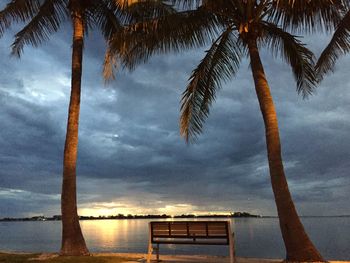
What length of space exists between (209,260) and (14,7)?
11352 millimetres

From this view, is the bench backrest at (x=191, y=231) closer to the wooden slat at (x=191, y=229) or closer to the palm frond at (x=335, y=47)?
the wooden slat at (x=191, y=229)

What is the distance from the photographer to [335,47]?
12789 millimetres

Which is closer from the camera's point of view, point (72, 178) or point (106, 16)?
point (72, 178)

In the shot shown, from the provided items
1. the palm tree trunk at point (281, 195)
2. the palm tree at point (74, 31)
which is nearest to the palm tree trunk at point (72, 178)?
the palm tree at point (74, 31)

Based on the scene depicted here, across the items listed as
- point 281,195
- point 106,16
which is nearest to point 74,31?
point 106,16

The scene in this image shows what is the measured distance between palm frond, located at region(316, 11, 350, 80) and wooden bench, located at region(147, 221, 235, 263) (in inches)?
250

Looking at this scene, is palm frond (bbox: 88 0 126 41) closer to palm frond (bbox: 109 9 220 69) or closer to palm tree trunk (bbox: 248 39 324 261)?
palm frond (bbox: 109 9 220 69)

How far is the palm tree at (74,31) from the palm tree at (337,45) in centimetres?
527

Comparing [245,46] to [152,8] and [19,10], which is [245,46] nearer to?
[152,8]

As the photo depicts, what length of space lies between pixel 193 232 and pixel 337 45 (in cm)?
718

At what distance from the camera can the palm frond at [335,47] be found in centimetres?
1203

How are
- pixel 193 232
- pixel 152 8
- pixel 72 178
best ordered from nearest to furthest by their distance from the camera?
1. pixel 193 232
2. pixel 152 8
3. pixel 72 178

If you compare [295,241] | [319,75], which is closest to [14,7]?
[319,75]

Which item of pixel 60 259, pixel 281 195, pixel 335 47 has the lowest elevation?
pixel 60 259
